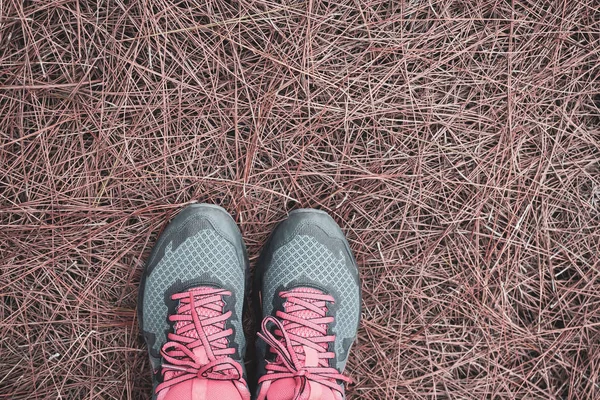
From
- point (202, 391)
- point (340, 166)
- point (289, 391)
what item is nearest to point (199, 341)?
point (202, 391)

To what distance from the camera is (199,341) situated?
1.58 m

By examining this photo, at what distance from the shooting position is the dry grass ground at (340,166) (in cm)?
162

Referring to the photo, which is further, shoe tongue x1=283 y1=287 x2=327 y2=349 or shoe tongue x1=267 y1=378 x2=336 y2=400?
shoe tongue x1=283 y1=287 x2=327 y2=349

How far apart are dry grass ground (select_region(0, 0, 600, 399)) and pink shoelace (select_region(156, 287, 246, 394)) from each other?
194 millimetres

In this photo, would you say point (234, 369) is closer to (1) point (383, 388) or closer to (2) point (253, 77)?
(1) point (383, 388)

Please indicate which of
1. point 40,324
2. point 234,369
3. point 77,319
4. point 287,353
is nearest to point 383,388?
point 287,353

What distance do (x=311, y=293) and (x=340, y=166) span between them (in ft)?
1.52

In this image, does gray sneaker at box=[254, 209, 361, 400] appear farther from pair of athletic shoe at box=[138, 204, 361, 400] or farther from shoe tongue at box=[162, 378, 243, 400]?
shoe tongue at box=[162, 378, 243, 400]

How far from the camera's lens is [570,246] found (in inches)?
67.7

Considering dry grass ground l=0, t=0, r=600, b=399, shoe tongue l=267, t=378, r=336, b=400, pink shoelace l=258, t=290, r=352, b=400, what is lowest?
shoe tongue l=267, t=378, r=336, b=400

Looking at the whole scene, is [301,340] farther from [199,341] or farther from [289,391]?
[199,341]

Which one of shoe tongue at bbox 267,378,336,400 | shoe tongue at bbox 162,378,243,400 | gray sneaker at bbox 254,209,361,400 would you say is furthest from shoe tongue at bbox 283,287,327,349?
shoe tongue at bbox 162,378,243,400

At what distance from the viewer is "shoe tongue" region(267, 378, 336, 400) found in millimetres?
1496

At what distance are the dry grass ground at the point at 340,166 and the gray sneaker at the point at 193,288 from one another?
0.07 metres
